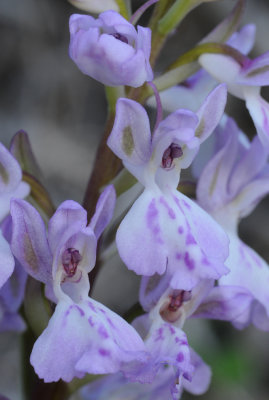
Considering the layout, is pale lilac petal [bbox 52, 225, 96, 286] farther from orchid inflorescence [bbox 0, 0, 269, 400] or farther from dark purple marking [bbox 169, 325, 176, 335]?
dark purple marking [bbox 169, 325, 176, 335]

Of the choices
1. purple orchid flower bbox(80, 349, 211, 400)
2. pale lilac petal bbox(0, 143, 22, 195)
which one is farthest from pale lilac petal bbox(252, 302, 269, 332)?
pale lilac petal bbox(0, 143, 22, 195)

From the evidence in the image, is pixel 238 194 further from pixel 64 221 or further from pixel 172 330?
pixel 64 221

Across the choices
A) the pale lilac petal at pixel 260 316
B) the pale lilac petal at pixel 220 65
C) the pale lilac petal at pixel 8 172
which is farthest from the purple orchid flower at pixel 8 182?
the pale lilac petal at pixel 260 316

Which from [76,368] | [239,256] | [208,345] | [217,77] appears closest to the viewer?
[76,368]

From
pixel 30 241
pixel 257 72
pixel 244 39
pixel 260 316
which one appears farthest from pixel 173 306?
pixel 244 39

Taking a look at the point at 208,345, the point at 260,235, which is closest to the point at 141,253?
the point at 208,345

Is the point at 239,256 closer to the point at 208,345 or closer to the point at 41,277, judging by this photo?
the point at 41,277
